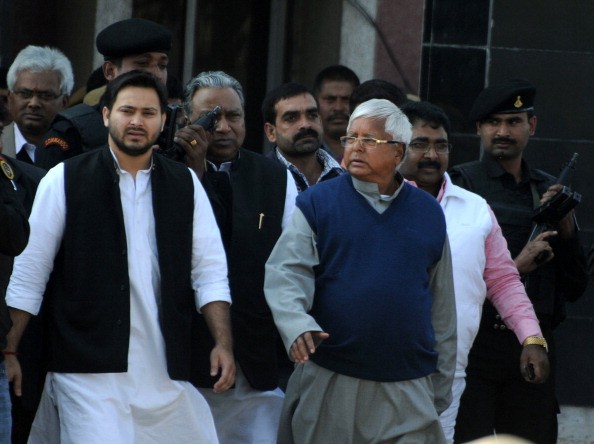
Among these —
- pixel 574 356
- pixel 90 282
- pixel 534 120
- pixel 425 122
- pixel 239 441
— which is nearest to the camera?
pixel 90 282

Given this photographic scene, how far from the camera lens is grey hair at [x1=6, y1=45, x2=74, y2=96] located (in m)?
8.22

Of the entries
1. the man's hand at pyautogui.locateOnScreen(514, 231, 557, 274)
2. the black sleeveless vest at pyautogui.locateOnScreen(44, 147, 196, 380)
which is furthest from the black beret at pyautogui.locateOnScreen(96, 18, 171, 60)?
the man's hand at pyautogui.locateOnScreen(514, 231, 557, 274)

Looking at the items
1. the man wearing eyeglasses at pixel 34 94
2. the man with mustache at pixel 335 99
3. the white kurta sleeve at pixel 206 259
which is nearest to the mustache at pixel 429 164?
the man with mustache at pixel 335 99

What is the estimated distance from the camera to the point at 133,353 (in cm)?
624

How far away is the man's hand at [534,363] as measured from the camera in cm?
721

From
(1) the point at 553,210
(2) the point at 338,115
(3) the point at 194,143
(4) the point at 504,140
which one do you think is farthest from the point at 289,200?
(2) the point at 338,115

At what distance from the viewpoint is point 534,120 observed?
845 cm

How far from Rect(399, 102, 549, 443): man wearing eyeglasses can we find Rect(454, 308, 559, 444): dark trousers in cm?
20

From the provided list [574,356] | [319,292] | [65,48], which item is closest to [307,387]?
[319,292]

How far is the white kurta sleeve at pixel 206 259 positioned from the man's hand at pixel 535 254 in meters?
1.90

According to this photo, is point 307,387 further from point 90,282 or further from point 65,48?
point 65,48

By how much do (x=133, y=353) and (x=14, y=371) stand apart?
1.56 ft

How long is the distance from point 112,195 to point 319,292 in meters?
0.92

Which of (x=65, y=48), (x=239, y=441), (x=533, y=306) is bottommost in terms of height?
(x=239, y=441)
